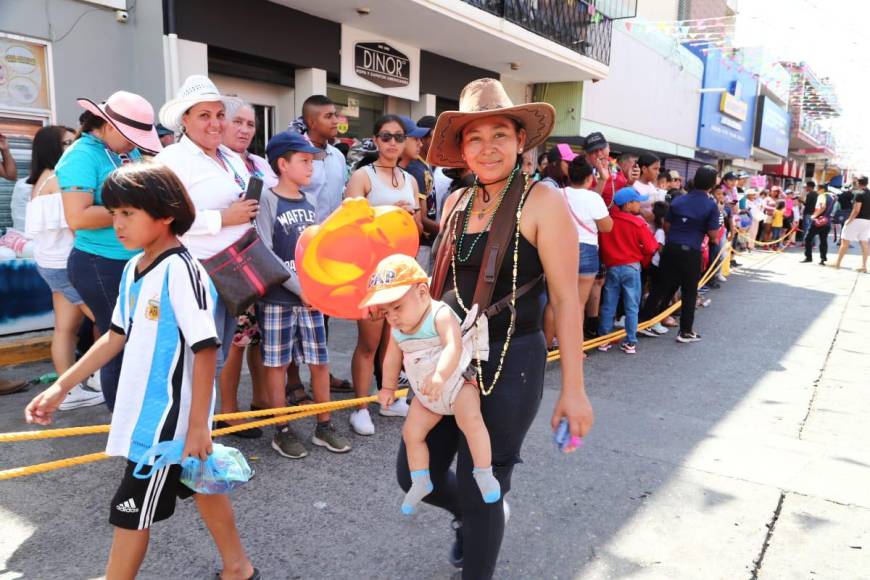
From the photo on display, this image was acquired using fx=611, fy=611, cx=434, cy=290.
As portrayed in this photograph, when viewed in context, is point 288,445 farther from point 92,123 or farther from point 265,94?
point 265,94

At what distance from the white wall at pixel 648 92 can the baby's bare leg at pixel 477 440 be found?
45.2 feet

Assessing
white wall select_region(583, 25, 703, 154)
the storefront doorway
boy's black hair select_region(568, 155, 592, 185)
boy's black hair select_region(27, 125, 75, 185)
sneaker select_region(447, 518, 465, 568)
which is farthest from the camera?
white wall select_region(583, 25, 703, 154)

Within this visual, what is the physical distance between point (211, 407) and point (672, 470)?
277 cm

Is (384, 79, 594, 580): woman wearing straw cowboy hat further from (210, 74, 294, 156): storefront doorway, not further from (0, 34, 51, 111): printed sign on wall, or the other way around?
(210, 74, 294, 156): storefront doorway

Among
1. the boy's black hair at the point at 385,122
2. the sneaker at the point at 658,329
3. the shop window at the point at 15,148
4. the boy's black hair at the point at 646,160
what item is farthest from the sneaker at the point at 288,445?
the boy's black hair at the point at 646,160

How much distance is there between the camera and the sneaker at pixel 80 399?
4.27m

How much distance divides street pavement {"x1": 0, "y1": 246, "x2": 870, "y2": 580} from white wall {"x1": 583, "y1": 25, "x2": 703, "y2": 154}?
37.6 ft

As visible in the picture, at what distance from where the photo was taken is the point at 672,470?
145 inches

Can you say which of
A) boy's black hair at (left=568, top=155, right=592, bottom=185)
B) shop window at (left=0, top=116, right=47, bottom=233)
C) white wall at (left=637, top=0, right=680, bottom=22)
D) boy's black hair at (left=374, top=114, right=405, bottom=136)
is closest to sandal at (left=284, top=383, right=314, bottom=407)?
boy's black hair at (left=374, top=114, right=405, bottom=136)

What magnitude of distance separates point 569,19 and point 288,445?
11.9m

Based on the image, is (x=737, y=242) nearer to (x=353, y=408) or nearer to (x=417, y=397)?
(x=353, y=408)

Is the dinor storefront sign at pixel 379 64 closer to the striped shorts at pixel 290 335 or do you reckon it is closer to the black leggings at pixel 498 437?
the striped shorts at pixel 290 335

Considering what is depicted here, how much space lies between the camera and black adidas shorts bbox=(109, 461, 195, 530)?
2.06 metres

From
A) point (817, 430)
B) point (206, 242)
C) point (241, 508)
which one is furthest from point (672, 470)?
point (206, 242)
